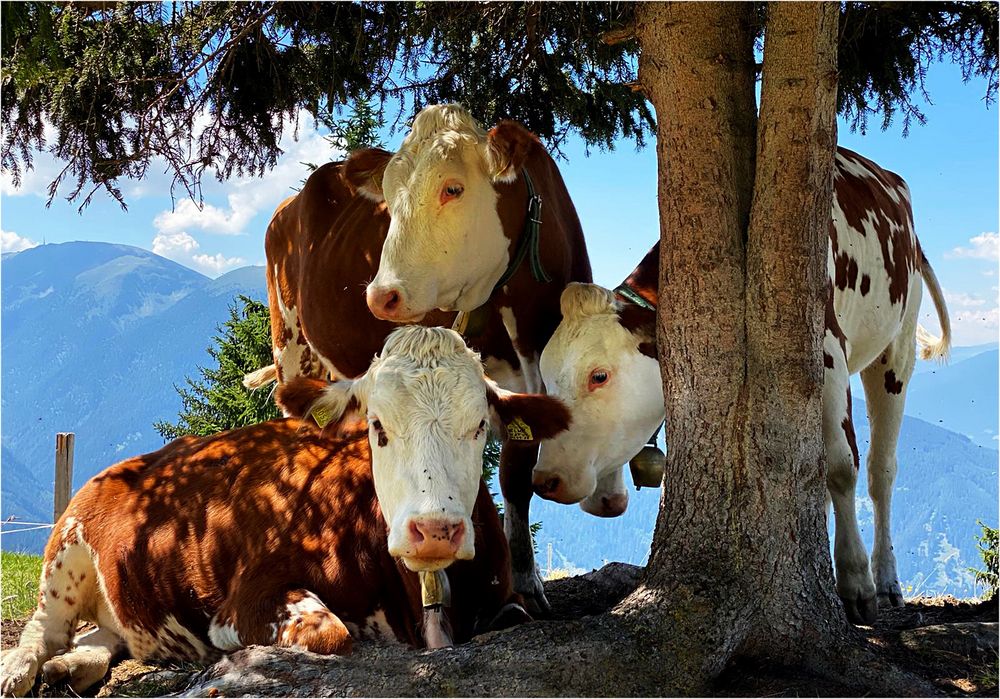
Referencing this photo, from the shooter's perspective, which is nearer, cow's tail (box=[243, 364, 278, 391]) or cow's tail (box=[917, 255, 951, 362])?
cow's tail (box=[243, 364, 278, 391])

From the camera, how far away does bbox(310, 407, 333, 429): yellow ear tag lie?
4520mm

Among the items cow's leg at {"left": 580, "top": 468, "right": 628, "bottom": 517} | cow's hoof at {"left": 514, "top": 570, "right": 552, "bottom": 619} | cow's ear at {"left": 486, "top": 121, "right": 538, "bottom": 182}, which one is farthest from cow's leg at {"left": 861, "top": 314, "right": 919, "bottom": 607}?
cow's ear at {"left": 486, "top": 121, "right": 538, "bottom": 182}

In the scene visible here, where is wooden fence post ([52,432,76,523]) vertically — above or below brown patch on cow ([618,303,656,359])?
below

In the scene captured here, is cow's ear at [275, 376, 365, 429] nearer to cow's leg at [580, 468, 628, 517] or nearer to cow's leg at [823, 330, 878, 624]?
cow's leg at [580, 468, 628, 517]

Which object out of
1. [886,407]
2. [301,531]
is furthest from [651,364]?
[886,407]

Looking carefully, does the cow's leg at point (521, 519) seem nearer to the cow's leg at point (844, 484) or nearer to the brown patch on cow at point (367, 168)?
the cow's leg at point (844, 484)

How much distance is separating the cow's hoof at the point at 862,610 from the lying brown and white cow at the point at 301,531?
5.64 ft

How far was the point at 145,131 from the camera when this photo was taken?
661 centimetres

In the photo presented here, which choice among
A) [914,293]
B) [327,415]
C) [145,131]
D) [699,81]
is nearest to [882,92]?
[914,293]

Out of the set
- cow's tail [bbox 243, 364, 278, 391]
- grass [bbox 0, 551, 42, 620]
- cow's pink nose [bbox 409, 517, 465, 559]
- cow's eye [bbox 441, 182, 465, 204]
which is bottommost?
grass [bbox 0, 551, 42, 620]

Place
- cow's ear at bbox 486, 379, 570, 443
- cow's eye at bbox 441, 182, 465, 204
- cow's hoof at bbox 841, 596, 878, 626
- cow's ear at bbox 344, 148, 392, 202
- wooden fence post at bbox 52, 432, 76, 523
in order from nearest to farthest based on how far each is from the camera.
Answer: cow's ear at bbox 486, 379, 570, 443
cow's hoof at bbox 841, 596, 878, 626
cow's eye at bbox 441, 182, 465, 204
cow's ear at bbox 344, 148, 392, 202
wooden fence post at bbox 52, 432, 76, 523

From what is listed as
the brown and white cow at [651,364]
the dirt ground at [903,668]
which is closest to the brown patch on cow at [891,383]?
the brown and white cow at [651,364]

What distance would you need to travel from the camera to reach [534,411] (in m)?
4.47

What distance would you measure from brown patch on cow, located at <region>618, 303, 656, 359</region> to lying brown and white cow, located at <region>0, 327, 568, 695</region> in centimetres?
86
